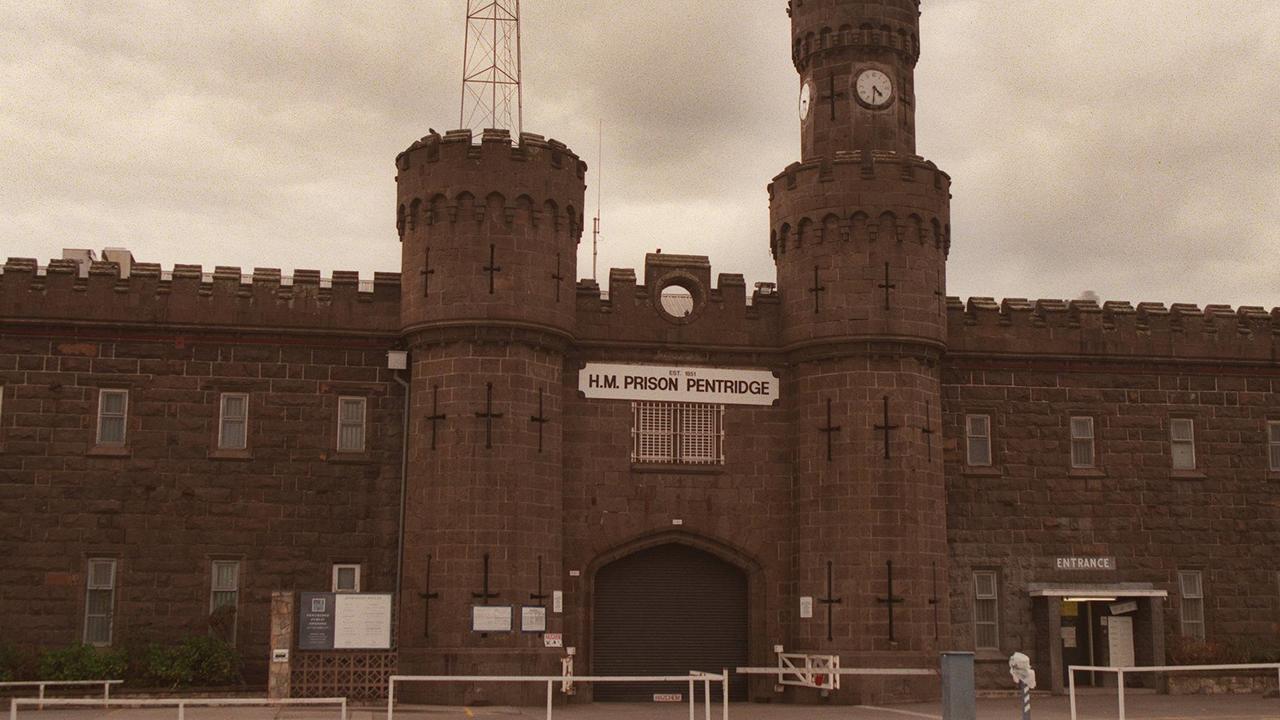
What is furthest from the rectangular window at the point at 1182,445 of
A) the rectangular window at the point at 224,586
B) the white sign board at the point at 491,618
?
the rectangular window at the point at 224,586

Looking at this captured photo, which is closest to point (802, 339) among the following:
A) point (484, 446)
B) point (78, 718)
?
point (484, 446)

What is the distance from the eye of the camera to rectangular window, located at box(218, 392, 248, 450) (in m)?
29.6

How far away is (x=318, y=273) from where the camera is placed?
30.3 m

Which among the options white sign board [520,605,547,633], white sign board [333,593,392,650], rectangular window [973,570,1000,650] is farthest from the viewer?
rectangular window [973,570,1000,650]

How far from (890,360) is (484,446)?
8.63 m

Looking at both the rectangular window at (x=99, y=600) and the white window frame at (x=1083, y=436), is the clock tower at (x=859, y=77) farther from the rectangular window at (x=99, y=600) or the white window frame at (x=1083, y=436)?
the rectangular window at (x=99, y=600)

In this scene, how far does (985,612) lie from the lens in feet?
103

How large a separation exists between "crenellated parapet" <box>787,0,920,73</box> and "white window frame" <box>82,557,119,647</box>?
19167mm

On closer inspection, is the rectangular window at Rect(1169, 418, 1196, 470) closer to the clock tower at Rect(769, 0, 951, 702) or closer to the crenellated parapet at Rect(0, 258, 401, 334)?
the clock tower at Rect(769, 0, 951, 702)

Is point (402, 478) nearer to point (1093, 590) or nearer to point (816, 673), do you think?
point (816, 673)

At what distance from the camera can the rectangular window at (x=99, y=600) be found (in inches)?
1121

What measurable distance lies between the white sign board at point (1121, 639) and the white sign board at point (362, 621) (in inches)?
623

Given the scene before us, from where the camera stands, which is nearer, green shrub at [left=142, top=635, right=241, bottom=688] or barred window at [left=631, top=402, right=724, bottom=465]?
green shrub at [left=142, top=635, right=241, bottom=688]

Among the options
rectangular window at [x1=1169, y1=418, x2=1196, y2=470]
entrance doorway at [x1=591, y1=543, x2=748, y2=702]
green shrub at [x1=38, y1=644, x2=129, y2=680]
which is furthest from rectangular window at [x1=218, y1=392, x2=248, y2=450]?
rectangular window at [x1=1169, y1=418, x2=1196, y2=470]
